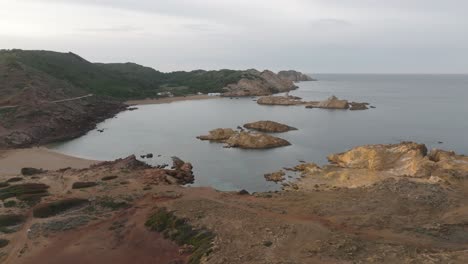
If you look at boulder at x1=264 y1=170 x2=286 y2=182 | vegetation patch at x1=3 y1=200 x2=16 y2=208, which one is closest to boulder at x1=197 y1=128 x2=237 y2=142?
boulder at x1=264 y1=170 x2=286 y2=182

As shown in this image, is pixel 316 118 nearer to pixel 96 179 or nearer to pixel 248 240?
pixel 96 179

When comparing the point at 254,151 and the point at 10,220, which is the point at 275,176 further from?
the point at 10,220

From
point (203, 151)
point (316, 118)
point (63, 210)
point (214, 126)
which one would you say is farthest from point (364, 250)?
point (316, 118)

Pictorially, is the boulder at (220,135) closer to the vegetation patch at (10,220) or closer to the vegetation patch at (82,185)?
the vegetation patch at (82,185)

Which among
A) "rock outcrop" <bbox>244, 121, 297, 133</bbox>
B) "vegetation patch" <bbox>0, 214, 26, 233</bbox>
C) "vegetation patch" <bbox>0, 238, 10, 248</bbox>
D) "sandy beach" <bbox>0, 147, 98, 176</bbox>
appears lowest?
"sandy beach" <bbox>0, 147, 98, 176</bbox>

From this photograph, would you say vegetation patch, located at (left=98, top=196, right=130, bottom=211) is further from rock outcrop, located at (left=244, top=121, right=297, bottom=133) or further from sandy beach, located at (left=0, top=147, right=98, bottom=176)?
rock outcrop, located at (left=244, top=121, right=297, bottom=133)

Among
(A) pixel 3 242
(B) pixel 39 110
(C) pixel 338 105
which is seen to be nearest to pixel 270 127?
(C) pixel 338 105
